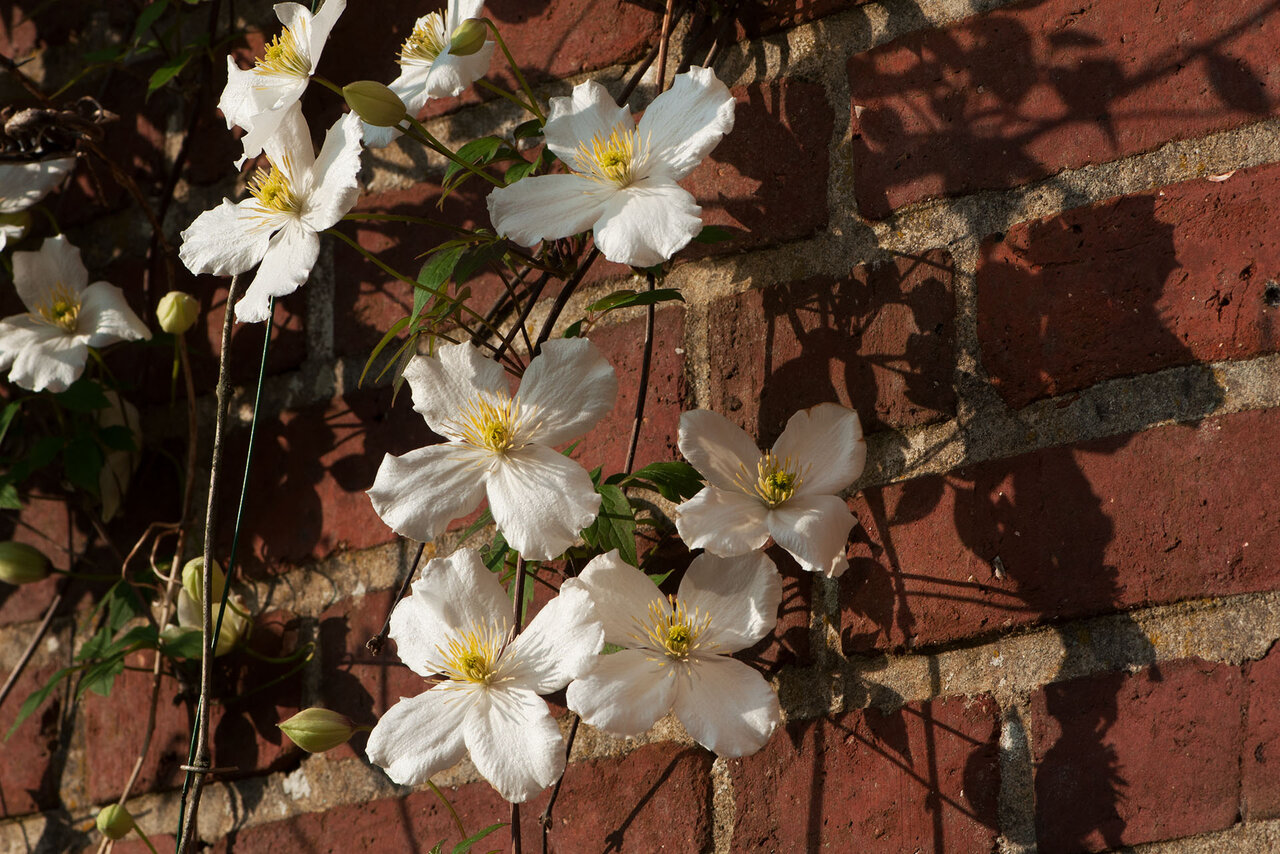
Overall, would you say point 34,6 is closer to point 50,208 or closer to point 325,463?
point 50,208

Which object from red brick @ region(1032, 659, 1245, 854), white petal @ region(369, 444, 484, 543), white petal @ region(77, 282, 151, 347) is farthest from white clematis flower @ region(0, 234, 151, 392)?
red brick @ region(1032, 659, 1245, 854)

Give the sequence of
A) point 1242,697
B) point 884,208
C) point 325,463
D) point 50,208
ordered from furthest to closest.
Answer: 1. point 50,208
2. point 325,463
3. point 884,208
4. point 1242,697

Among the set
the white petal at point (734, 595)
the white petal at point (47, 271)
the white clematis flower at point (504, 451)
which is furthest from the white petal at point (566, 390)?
the white petal at point (47, 271)

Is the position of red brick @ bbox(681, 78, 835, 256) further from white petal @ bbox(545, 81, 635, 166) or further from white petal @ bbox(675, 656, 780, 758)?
white petal @ bbox(675, 656, 780, 758)

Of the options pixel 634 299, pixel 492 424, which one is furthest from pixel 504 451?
pixel 634 299

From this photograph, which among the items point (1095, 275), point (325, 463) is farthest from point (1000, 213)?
point (325, 463)

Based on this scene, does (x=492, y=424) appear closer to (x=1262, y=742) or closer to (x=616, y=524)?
(x=616, y=524)
